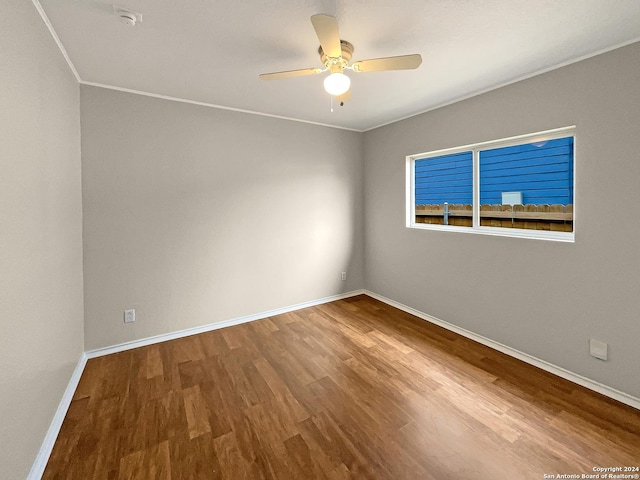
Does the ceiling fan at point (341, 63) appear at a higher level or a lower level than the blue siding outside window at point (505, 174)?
higher

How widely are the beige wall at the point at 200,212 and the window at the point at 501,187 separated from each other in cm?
120

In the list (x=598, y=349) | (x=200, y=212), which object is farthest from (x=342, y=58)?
(x=598, y=349)

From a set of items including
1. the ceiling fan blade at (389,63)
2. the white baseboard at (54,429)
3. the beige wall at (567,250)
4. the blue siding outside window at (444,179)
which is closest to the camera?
the white baseboard at (54,429)

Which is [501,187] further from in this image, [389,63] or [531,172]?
[389,63]

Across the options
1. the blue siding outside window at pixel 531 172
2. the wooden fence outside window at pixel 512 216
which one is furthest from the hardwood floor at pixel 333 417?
the blue siding outside window at pixel 531 172

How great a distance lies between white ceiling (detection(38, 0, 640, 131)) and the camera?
1565 millimetres

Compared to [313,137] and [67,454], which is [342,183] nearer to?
[313,137]

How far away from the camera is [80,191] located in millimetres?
2471

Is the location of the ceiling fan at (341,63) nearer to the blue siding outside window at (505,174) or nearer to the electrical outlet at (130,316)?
the blue siding outside window at (505,174)

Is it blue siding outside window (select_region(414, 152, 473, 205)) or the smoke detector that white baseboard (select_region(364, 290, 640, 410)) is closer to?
blue siding outside window (select_region(414, 152, 473, 205))

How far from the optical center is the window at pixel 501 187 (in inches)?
94.0

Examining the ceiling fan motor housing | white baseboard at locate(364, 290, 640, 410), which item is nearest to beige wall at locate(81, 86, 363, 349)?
white baseboard at locate(364, 290, 640, 410)

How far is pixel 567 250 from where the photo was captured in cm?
224

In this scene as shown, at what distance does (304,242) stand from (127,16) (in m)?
2.74
